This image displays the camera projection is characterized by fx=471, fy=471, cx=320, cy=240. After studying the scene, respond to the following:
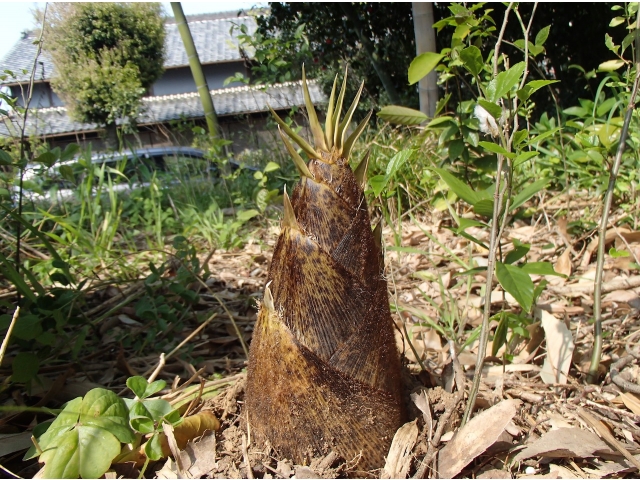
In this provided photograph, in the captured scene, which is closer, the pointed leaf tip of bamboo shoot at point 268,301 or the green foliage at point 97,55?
the pointed leaf tip of bamboo shoot at point 268,301

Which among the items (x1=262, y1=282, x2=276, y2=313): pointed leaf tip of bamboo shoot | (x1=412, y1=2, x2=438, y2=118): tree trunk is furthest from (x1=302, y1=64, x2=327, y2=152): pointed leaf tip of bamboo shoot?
(x1=412, y1=2, x2=438, y2=118): tree trunk

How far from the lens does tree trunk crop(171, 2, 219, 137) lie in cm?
715

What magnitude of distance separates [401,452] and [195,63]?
25.8 ft

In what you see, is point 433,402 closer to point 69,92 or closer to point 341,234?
point 341,234

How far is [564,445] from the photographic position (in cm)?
112

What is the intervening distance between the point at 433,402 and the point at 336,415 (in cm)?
34

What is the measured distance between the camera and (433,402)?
122 cm

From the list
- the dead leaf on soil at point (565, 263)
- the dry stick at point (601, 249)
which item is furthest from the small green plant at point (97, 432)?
the dead leaf on soil at point (565, 263)

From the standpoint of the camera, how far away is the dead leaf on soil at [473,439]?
3.36 feet

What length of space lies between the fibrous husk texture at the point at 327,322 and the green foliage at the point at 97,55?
20302 mm

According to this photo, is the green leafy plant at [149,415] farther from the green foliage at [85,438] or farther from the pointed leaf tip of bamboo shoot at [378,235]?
the pointed leaf tip of bamboo shoot at [378,235]

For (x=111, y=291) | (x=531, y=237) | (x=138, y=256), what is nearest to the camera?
(x=111, y=291)

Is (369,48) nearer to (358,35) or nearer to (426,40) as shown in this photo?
(358,35)

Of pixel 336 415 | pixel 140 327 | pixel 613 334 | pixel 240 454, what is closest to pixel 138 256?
pixel 140 327
